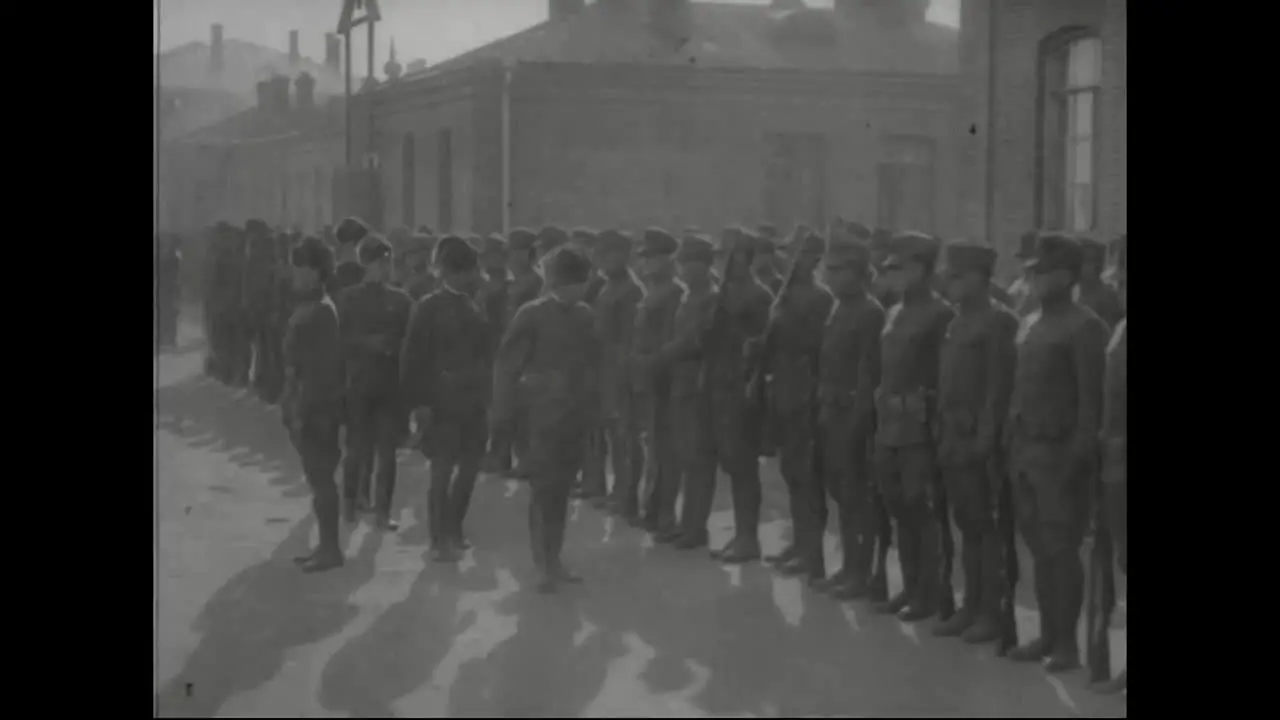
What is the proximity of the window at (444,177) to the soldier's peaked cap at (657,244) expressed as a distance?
113 cm

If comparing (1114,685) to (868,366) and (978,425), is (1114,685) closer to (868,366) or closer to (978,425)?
(978,425)

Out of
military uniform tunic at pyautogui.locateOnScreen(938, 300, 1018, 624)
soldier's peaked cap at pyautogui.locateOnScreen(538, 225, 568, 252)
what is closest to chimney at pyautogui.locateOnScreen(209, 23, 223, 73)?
soldier's peaked cap at pyautogui.locateOnScreen(538, 225, 568, 252)

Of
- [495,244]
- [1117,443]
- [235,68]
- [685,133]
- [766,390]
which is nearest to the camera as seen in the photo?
[1117,443]

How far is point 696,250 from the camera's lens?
900 cm

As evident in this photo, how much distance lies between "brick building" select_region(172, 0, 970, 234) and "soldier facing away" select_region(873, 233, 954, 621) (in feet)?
1.27

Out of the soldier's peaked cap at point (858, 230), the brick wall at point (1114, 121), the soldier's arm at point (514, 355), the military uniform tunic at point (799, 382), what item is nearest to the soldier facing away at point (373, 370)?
the soldier's arm at point (514, 355)

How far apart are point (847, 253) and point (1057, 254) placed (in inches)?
51.4

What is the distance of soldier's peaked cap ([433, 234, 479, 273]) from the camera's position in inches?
348

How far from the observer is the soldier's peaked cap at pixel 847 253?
8.19 metres

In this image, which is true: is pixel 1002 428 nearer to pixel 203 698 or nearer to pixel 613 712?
pixel 613 712

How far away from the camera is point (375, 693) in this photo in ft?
23.0

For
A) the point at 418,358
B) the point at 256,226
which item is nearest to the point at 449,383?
the point at 418,358
